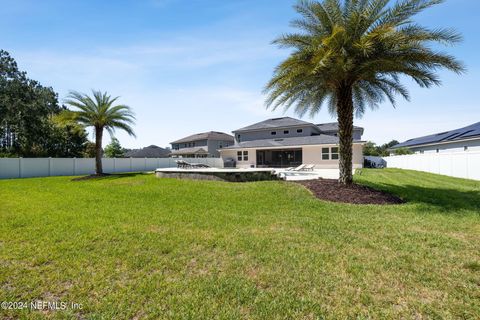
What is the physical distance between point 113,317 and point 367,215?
724 centimetres

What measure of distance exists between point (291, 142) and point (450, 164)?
50.8 feet

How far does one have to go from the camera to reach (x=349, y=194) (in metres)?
10.5

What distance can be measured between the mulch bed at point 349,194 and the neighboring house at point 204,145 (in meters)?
34.7

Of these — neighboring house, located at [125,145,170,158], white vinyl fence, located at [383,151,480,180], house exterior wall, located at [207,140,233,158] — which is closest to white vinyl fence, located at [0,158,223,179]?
house exterior wall, located at [207,140,233,158]

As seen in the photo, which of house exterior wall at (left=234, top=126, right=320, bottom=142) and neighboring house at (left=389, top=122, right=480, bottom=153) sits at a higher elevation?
house exterior wall at (left=234, top=126, right=320, bottom=142)

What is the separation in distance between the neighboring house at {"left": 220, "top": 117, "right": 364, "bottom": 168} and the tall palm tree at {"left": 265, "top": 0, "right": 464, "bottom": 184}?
1670cm

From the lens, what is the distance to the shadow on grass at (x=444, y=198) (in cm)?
898

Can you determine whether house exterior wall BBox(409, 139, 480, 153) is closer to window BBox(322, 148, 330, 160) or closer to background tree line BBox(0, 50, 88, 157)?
window BBox(322, 148, 330, 160)

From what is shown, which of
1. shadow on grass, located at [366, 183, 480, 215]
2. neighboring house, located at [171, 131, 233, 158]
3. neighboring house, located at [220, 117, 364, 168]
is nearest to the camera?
shadow on grass, located at [366, 183, 480, 215]

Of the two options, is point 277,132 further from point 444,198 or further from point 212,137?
point 444,198

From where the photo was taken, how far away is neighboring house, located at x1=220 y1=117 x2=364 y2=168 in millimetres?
28516

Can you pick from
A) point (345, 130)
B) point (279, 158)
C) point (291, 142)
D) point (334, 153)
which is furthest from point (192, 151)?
point (345, 130)

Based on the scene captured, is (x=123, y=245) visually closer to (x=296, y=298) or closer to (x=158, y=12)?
(x=296, y=298)

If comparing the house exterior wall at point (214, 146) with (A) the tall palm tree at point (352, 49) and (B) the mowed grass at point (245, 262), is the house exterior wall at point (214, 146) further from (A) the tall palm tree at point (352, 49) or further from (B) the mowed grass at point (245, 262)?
(B) the mowed grass at point (245, 262)
